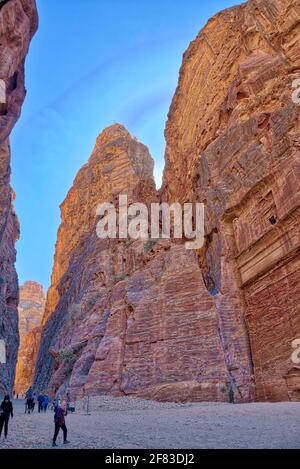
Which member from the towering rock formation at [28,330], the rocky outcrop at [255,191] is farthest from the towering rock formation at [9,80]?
the towering rock formation at [28,330]

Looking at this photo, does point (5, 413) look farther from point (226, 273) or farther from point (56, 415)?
point (226, 273)

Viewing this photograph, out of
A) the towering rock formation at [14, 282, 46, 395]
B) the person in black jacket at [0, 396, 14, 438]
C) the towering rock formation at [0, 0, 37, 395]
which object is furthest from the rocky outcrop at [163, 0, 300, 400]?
the towering rock formation at [14, 282, 46, 395]

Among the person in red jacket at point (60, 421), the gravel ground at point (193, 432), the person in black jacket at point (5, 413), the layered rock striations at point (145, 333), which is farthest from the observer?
the layered rock striations at point (145, 333)

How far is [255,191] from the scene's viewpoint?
2397 cm

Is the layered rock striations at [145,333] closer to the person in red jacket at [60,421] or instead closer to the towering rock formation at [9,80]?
the person in red jacket at [60,421]

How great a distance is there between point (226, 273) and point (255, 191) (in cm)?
606

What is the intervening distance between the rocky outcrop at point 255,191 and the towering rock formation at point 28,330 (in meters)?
66.0

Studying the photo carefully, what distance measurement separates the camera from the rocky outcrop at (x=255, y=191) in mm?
20109

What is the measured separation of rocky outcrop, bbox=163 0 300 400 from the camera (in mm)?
20109

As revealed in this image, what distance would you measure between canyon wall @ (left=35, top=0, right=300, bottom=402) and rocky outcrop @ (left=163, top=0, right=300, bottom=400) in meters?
0.09

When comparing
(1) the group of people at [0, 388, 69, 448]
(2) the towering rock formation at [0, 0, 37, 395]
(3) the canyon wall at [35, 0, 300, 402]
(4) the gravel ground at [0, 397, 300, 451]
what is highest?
(2) the towering rock formation at [0, 0, 37, 395]

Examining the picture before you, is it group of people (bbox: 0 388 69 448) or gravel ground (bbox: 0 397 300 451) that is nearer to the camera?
gravel ground (bbox: 0 397 300 451)

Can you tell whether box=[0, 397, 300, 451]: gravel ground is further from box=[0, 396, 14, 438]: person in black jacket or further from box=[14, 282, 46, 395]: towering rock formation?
box=[14, 282, 46, 395]: towering rock formation
